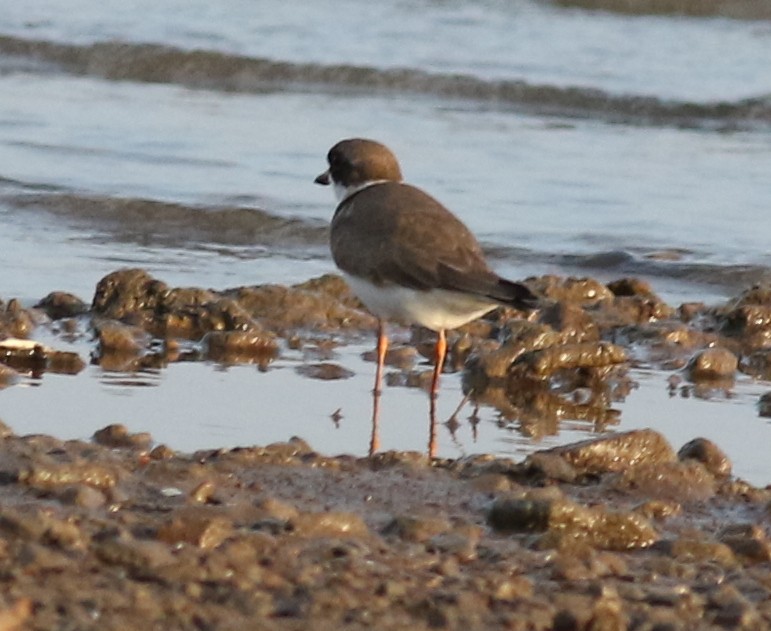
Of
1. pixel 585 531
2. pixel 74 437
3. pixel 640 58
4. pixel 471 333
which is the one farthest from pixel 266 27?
pixel 585 531

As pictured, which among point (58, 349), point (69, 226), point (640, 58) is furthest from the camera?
point (640, 58)

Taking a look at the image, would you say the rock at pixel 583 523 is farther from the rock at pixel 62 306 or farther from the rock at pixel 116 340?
the rock at pixel 62 306

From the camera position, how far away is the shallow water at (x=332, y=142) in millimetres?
6320

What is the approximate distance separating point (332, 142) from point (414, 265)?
642 centimetres

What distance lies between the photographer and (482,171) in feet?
37.9

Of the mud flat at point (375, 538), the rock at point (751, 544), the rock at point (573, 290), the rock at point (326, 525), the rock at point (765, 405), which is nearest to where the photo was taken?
the mud flat at point (375, 538)

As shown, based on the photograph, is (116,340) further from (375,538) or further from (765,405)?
(375,538)

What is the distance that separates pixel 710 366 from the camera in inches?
276

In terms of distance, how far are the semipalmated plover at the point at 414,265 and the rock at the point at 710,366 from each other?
1.06m

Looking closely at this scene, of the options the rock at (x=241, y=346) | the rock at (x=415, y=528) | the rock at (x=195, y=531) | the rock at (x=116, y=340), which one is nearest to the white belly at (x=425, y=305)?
the rock at (x=241, y=346)

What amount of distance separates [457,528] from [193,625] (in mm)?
1099

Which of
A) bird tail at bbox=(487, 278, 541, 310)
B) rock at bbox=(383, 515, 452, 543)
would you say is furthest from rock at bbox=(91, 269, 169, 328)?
rock at bbox=(383, 515, 452, 543)

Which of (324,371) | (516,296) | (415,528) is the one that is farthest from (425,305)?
(415,528)

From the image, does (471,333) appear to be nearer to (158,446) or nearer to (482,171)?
(158,446)
